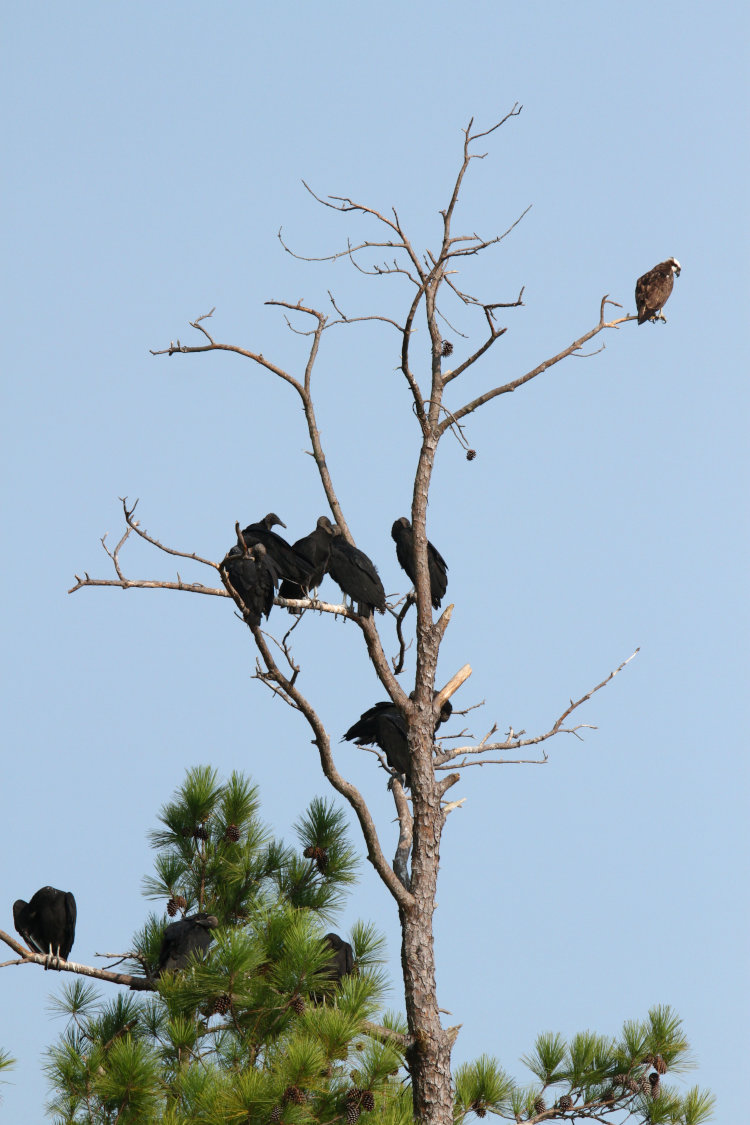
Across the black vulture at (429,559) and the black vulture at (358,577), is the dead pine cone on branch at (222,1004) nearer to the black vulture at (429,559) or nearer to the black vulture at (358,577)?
the black vulture at (358,577)

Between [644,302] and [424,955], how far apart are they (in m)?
3.59

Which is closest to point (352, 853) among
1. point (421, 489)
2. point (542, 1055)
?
point (542, 1055)

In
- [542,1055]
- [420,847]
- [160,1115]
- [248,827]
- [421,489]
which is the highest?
[421,489]

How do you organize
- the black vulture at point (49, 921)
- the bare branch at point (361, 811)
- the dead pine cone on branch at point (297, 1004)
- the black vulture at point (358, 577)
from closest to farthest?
the dead pine cone on branch at point (297, 1004) < the bare branch at point (361, 811) < the black vulture at point (358, 577) < the black vulture at point (49, 921)

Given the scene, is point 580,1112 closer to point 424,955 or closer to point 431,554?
point 424,955

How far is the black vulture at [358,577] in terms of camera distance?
5.68 m

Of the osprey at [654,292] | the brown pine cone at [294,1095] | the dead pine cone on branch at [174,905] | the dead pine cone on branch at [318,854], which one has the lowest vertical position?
the brown pine cone at [294,1095]

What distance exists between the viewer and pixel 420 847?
5.00 metres

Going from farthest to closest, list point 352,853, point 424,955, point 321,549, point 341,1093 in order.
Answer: point 321,549 < point 352,853 < point 424,955 < point 341,1093

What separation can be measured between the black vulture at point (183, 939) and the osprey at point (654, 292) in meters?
3.65

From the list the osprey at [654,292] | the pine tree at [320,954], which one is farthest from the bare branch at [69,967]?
the osprey at [654,292]

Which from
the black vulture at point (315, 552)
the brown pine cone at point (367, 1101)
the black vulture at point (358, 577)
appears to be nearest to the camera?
the brown pine cone at point (367, 1101)

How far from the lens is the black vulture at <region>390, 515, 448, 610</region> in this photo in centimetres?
647

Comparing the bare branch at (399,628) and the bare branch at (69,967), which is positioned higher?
the bare branch at (399,628)
